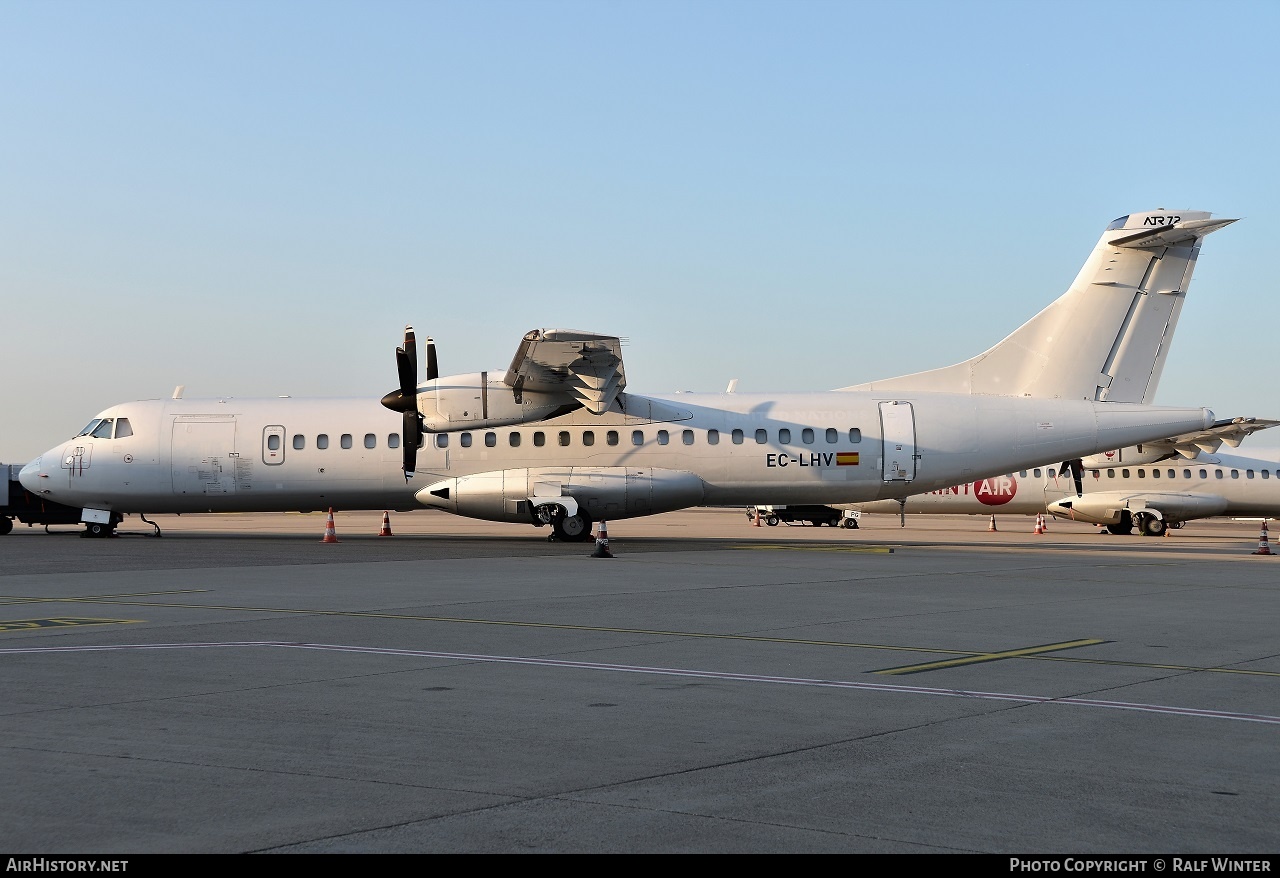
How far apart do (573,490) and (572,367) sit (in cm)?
324

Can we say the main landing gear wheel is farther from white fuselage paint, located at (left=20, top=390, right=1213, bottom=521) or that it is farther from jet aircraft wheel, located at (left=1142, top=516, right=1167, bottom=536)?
white fuselage paint, located at (left=20, top=390, right=1213, bottom=521)

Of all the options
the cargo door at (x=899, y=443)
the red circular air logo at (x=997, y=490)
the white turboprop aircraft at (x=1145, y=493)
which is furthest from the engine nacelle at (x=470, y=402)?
the red circular air logo at (x=997, y=490)

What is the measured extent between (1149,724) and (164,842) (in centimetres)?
580


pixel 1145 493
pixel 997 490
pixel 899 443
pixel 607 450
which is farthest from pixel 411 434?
pixel 1145 493

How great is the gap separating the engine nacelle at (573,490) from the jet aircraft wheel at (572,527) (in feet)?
0.71

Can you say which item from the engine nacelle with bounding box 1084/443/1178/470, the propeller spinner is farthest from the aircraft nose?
the engine nacelle with bounding box 1084/443/1178/470

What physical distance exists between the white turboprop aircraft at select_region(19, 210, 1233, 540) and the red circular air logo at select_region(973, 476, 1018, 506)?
676 inches

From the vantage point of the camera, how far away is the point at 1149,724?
736 cm

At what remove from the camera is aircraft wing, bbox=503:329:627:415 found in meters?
24.7

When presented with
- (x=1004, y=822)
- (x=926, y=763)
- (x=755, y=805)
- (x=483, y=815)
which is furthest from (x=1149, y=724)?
Result: (x=483, y=815)

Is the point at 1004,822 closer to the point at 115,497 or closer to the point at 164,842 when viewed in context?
the point at 164,842

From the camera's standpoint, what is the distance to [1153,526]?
44156mm

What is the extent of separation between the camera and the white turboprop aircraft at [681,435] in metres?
28.0
